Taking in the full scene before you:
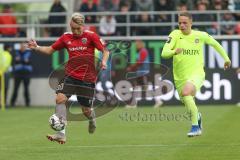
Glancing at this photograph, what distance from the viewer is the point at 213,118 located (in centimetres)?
2200

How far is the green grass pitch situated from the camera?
13.8m

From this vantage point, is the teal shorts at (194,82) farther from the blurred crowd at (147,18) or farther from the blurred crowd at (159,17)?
the blurred crowd at (159,17)

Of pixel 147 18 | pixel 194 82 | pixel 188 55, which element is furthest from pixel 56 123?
pixel 147 18

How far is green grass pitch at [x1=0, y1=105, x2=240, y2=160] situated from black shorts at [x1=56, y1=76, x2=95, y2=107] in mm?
871

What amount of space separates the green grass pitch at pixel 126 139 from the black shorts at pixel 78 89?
2.86ft

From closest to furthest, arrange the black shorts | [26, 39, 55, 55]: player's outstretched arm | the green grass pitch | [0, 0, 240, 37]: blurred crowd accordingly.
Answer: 1. the green grass pitch
2. [26, 39, 55, 55]: player's outstretched arm
3. the black shorts
4. [0, 0, 240, 37]: blurred crowd

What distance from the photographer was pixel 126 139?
1675cm

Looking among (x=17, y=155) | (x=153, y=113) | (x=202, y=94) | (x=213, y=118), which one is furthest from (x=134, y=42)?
(x=17, y=155)

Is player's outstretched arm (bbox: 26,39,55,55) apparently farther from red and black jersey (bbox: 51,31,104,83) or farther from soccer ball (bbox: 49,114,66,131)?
soccer ball (bbox: 49,114,66,131)

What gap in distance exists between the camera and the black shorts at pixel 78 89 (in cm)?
1543

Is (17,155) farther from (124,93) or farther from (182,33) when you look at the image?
(124,93)

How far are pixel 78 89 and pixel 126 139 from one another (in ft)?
5.75

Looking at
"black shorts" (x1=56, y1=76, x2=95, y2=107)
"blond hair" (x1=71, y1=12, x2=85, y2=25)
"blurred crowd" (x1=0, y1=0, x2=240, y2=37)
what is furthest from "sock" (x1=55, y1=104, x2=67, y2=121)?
"blurred crowd" (x1=0, y1=0, x2=240, y2=37)

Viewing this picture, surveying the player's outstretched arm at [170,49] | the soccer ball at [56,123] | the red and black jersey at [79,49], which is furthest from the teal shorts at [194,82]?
the soccer ball at [56,123]
